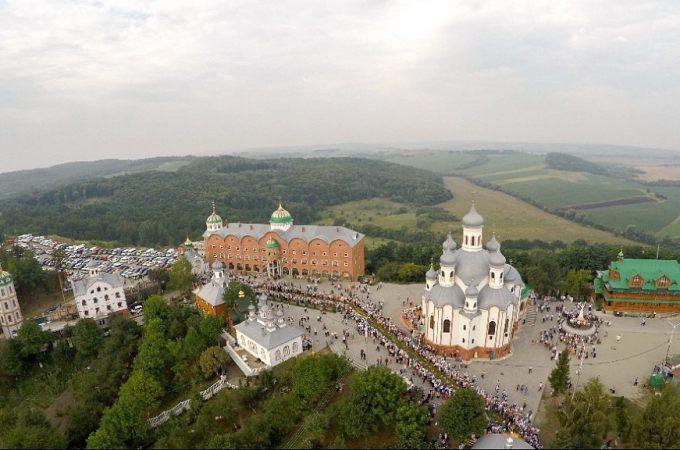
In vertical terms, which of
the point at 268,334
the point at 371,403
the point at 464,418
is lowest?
the point at 464,418

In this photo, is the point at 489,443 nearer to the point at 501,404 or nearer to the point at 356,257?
the point at 501,404

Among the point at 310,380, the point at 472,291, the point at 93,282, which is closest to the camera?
the point at 310,380

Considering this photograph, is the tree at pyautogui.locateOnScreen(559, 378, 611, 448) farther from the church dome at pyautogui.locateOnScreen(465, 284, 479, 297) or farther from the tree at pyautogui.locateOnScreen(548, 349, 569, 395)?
the church dome at pyautogui.locateOnScreen(465, 284, 479, 297)

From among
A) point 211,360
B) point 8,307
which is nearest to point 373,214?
point 8,307

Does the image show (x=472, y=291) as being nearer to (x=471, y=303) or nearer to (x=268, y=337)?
(x=471, y=303)

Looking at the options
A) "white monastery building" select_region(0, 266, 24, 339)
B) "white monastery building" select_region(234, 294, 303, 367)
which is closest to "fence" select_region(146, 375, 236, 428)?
"white monastery building" select_region(234, 294, 303, 367)

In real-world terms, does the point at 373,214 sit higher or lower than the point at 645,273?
lower

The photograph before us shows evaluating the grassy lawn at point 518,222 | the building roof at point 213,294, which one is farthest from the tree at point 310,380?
the grassy lawn at point 518,222

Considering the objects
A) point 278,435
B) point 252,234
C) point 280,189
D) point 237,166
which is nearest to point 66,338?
point 252,234
